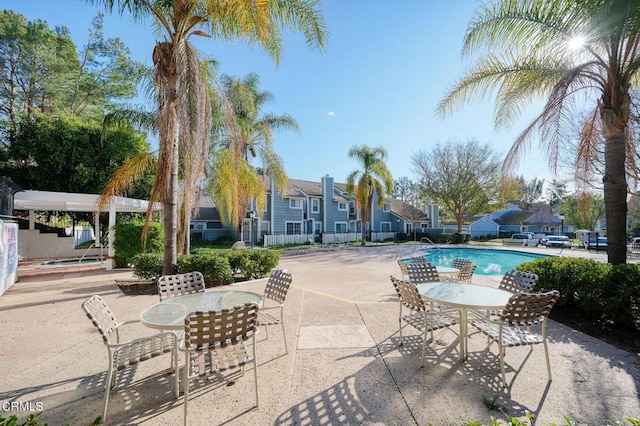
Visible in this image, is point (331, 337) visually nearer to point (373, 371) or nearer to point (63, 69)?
point (373, 371)

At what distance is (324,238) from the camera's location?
1043 inches

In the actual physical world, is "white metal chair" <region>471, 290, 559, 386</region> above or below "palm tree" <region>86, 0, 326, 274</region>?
below

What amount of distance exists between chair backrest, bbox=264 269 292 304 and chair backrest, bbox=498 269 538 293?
402 cm

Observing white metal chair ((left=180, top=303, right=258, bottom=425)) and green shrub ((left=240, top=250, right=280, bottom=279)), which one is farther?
green shrub ((left=240, top=250, right=280, bottom=279))

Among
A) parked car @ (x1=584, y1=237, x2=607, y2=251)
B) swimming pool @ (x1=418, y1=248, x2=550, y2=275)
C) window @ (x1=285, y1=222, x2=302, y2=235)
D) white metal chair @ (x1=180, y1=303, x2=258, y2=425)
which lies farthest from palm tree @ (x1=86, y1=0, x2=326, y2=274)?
parked car @ (x1=584, y1=237, x2=607, y2=251)

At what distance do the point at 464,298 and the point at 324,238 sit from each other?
22.8 metres

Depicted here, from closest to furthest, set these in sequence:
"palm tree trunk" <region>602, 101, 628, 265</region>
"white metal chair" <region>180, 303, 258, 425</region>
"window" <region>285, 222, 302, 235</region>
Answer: "white metal chair" <region>180, 303, 258, 425</region> → "palm tree trunk" <region>602, 101, 628, 265</region> → "window" <region>285, 222, 302, 235</region>

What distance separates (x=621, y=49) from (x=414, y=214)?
30.8 m

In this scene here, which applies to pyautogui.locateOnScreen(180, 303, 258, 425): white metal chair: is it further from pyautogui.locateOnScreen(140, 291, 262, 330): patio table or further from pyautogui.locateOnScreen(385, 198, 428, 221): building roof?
pyautogui.locateOnScreen(385, 198, 428, 221): building roof

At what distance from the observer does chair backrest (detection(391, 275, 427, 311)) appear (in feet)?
11.5

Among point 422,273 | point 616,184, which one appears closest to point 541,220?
point 616,184

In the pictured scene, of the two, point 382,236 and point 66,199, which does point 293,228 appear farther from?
point 66,199

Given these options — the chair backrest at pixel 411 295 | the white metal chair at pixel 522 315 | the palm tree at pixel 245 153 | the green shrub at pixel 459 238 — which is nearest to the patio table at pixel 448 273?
the chair backrest at pixel 411 295

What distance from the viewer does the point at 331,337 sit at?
445cm
